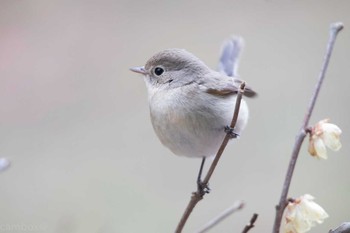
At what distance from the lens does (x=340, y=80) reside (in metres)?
3.46

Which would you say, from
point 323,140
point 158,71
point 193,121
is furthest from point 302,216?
point 158,71

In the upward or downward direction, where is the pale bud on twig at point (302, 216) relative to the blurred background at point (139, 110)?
upward

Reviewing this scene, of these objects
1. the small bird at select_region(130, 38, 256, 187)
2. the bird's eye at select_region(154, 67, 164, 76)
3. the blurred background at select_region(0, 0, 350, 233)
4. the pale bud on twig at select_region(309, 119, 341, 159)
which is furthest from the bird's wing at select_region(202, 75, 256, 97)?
the blurred background at select_region(0, 0, 350, 233)

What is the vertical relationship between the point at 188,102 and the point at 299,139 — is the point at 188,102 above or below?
below

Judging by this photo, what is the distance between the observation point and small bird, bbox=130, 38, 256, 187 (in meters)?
1.37

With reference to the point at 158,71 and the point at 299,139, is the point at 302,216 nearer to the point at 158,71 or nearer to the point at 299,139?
the point at 299,139

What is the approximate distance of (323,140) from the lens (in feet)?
2.57

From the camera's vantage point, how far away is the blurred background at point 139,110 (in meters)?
2.85

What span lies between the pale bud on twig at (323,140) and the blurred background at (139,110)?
65.9 inches

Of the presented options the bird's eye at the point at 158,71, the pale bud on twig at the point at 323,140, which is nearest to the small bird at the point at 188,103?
the bird's eye at the point at 158,71

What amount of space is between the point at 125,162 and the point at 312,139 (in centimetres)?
240

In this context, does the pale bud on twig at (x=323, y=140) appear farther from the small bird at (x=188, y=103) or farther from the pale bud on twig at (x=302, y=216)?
the small bird at (x=188, y=103)

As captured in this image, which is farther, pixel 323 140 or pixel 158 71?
pixel 158 71

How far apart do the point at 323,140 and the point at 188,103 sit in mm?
643
